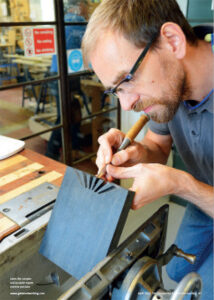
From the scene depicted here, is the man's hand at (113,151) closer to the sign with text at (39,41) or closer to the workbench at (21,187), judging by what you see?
the workbench at (21,187)

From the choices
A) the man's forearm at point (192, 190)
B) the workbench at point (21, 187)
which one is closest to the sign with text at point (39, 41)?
the workbench at point (21, 187)

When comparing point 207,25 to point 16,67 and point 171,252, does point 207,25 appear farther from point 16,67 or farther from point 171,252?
point 16,67

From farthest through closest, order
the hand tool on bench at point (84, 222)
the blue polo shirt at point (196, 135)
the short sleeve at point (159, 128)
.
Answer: the short sleeve at point (159, 128), the blue polo shirt at point (196, 135), the hand tool on bench at point (84, 222)

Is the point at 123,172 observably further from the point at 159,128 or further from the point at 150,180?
the point at 159,128

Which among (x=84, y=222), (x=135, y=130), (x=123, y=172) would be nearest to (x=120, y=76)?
(x=135, y=130)

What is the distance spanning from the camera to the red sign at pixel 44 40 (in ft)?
6.39

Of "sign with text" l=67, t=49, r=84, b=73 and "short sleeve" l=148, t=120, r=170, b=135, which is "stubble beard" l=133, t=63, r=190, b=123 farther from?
"sign with text" l=67, t=49, r=84, b=73

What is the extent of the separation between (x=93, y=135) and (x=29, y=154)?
157 cm

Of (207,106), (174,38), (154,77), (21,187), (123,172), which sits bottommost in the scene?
(21,187)

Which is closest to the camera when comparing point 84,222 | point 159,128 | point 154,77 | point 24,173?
point 84,222

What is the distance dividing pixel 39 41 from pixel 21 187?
4.67 ft

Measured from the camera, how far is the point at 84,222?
2.00 feet

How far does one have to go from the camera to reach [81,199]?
626 mm

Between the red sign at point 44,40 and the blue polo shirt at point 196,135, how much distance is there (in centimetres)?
123
